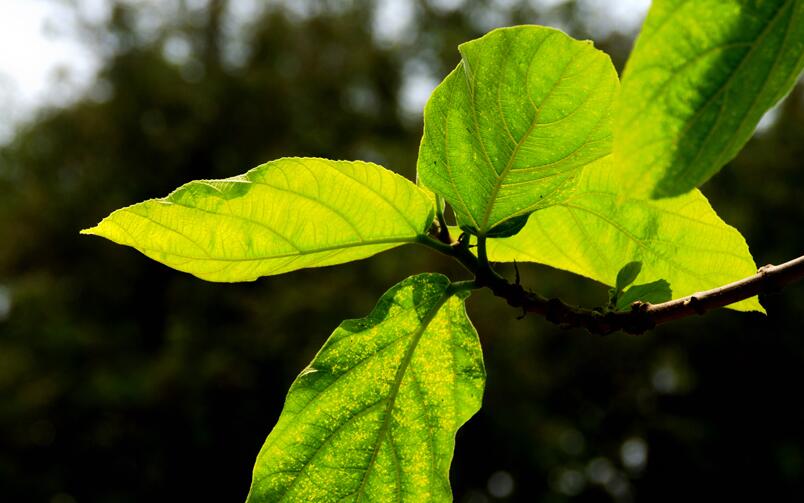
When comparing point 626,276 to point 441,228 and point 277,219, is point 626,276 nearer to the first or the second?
point 441,228

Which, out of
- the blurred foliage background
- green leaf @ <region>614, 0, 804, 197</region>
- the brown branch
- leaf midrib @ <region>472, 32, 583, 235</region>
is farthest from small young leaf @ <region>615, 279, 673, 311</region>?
the blurred foliage background

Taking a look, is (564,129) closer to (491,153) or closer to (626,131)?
(491,153)

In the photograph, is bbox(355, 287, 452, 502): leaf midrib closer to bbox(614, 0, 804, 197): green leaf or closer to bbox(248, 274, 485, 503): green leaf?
bbox(248, 274, 485, 503): green leaf

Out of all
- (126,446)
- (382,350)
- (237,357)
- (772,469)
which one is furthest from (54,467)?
(382,350)

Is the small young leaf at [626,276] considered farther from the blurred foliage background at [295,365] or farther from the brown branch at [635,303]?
the blurred foliage background at [295,365]

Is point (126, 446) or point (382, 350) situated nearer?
point (382, 350)

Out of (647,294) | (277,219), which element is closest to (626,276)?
(647,294)
